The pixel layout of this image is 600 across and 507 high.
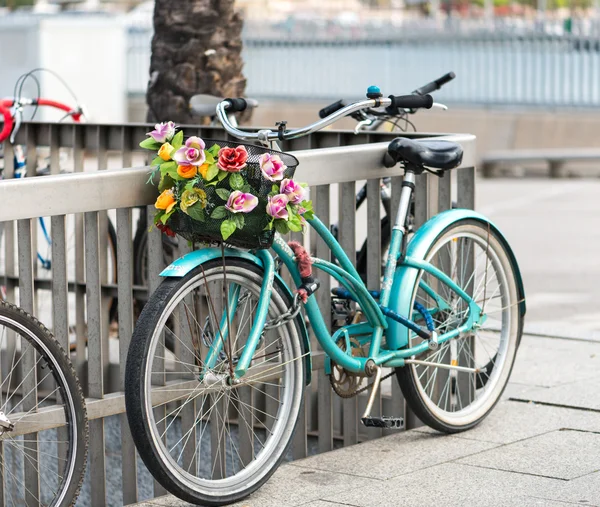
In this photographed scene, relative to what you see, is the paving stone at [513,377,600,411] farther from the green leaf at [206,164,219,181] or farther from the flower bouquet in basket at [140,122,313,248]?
the green leaf at [206,164,219,181]

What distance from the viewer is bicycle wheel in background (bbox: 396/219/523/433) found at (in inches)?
181

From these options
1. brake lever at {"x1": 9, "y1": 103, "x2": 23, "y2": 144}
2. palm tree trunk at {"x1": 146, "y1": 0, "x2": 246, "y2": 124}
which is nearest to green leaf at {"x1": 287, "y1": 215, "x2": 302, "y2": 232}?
brake lever at {"x1": 9, "y1": 103, "x2": 23, "y2": 144}

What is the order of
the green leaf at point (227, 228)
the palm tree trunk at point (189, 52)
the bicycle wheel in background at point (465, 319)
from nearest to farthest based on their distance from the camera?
the green leaf at point (227, 228), the bicycle wheel in background at point (465, 319), the palm tree trunk at point (189, 52)

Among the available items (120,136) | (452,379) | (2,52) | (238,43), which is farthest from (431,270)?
(2,52)

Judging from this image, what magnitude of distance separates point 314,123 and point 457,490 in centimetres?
122

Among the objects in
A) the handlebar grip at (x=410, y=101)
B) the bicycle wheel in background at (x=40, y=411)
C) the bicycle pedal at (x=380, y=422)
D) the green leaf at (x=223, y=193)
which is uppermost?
the handlebar grip at (x=410, y=101)

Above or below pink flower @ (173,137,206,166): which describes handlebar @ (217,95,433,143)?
above

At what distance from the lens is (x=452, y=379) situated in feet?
15.9

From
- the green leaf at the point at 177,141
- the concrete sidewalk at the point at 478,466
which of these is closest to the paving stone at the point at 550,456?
the concrete sidewalk at the point at 478,466

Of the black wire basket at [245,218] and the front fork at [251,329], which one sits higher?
the black wire basket at [245,218]

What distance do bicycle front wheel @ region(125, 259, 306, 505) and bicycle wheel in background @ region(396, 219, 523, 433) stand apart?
0.66m

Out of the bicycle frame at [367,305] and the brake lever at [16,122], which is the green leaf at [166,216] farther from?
the brake lever at [16,122]

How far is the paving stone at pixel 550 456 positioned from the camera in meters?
4.16

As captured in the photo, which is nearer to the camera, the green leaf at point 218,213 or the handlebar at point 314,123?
the green leaf at point 218,213
